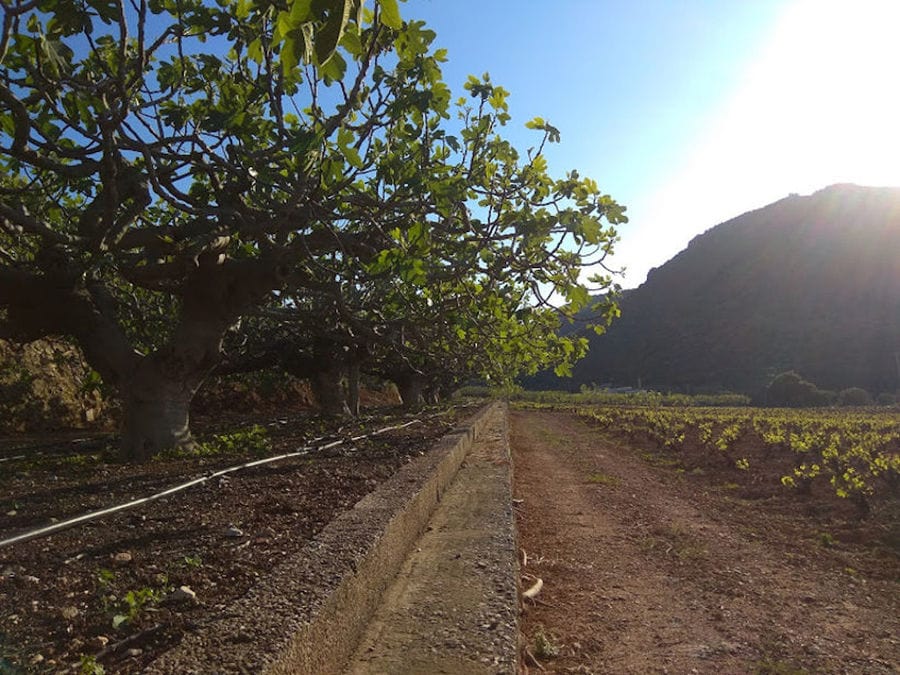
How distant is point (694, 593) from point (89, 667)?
3545 mm

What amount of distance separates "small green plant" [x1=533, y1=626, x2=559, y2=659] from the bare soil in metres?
1.33

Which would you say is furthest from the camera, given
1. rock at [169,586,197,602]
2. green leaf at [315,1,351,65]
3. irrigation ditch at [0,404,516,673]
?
rock at [169,586,197,602]

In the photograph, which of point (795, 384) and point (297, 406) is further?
point (795, 384)

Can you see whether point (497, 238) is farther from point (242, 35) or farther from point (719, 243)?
point (719, 243)

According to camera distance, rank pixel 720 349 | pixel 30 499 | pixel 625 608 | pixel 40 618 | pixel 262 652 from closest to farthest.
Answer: pixel 262 652, pixel 40 618, pixel 625 608, pixel 30 499, pixel 720 349

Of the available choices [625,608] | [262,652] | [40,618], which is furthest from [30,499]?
[625,608]

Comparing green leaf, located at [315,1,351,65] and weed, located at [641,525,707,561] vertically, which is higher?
green leaf, located at [315,1,351,65]

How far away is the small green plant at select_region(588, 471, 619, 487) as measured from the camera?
868cm

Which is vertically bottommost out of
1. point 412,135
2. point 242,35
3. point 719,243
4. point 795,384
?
point 795,384

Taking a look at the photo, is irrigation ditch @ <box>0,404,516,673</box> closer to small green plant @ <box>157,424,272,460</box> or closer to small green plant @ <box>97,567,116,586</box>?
small green plant @ <box>97,567,116,586</box>

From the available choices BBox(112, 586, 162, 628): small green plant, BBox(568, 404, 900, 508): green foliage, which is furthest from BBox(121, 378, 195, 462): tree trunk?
BBox(568, 404, 900, 508): green foliage

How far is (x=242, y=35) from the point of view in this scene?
3740 mm

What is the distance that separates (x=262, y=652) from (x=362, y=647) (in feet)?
2.45

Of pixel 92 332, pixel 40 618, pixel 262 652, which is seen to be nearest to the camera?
pixel 262 652
